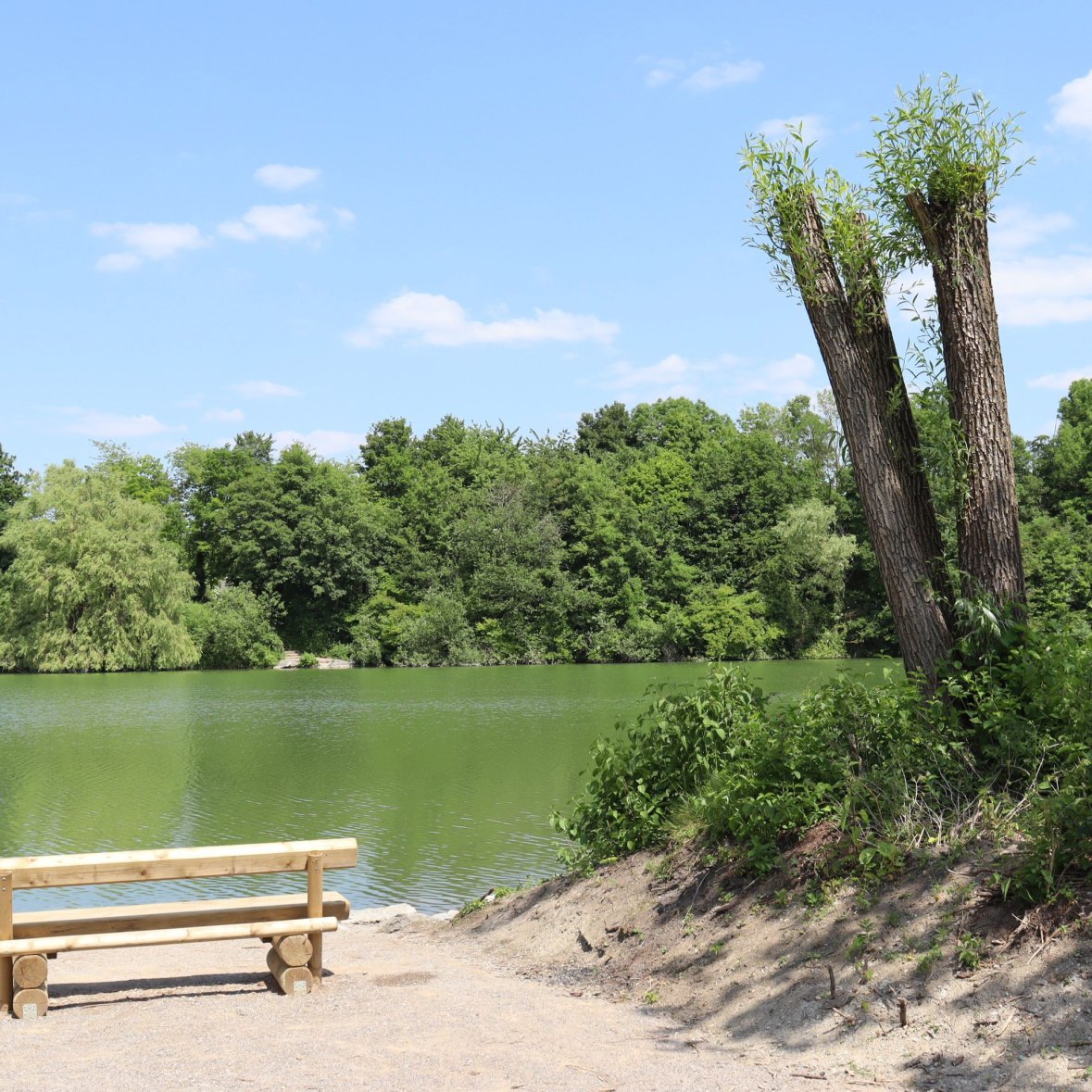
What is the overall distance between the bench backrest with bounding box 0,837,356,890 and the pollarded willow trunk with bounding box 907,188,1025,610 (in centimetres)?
347

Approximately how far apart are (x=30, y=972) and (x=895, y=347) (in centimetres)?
524

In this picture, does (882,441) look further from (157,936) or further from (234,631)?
(234,631)

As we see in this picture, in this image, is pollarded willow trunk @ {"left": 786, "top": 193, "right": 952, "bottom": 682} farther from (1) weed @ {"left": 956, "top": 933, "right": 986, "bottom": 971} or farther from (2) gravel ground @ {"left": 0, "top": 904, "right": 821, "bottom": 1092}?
(2) gravel ground @ {"left": 0, "top": 904, "right": 821, "bottom": 1092}

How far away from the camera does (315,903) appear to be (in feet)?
17.8

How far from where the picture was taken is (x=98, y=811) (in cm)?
1421

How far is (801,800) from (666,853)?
3.54 feet

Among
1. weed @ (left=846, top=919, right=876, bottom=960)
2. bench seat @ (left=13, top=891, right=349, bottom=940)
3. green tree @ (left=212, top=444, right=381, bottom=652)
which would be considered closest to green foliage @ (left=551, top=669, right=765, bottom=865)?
weed @ (left=846, top=919, right=876, bottom=960)

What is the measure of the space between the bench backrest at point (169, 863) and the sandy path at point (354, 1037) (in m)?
0.56

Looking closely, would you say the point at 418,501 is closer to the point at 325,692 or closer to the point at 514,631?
the point at 514,631

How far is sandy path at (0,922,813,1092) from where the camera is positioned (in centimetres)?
404

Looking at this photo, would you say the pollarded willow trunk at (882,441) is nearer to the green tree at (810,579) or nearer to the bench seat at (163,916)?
the bench seat at (163,916)

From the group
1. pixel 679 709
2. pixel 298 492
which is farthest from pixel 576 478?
pixel 679 709

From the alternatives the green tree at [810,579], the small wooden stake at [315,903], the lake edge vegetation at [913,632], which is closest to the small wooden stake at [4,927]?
the small wooden stake at [315,903]

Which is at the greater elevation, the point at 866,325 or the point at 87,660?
the point at 866,325
